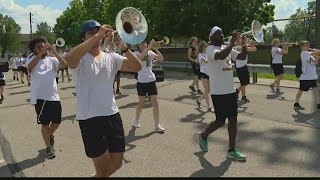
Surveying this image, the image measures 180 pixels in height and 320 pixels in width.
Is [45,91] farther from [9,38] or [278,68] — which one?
[9,38]

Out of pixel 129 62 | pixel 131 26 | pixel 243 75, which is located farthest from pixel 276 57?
pixel 129 62

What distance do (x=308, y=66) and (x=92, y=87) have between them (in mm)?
6581

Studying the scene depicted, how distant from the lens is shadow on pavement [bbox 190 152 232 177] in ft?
16.1

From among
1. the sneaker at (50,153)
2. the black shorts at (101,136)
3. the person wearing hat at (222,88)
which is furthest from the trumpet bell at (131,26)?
the sneaker at (50,153)

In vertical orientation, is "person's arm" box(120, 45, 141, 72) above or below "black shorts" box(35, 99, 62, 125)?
above

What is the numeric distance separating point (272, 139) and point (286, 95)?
515 centimetres

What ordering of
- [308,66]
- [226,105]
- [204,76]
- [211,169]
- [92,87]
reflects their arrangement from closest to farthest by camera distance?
1. [92,87]
2. [211,169]
3. [226,105]
4. [308,66]
5. [204,76]

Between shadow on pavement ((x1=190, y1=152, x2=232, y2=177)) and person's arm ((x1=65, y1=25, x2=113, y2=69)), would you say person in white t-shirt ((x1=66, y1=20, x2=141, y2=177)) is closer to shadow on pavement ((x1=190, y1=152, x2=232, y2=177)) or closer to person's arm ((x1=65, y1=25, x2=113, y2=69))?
person's arm ((x1=65, y1=25, x2=113, y2=69))

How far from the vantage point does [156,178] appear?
15.8 ft

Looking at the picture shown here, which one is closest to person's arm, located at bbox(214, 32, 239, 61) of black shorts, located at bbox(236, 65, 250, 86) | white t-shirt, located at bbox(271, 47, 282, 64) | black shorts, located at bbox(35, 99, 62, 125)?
black shorts, located at bbox(35, 99, 62, 125)

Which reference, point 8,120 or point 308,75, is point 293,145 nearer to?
point 308,75

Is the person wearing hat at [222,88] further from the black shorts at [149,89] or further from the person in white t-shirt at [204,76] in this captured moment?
the person in white t-shirt at [204,76]

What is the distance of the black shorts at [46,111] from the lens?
6008 millimetres

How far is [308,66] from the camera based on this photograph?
29.4ft
